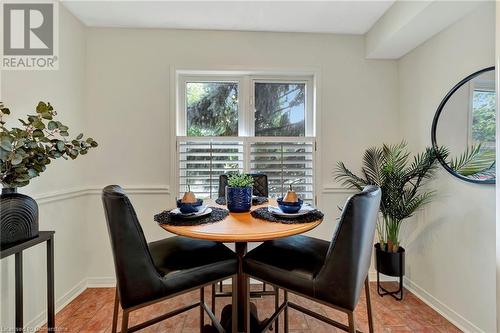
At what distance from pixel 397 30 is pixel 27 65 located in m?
2.79

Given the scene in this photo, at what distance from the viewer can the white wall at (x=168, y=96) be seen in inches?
96.6

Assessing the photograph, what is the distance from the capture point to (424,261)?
2.23 metres

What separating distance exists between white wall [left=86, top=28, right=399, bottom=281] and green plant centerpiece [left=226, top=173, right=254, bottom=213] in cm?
110

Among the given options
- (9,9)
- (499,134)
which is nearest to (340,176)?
(499,134)

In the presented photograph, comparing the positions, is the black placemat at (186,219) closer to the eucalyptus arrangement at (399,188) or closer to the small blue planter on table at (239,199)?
the small blue planter on table at (239,199)

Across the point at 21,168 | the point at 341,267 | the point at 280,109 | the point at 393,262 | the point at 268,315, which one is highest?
the point at 280,109

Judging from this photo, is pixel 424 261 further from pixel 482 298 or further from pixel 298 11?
pixel 298 11

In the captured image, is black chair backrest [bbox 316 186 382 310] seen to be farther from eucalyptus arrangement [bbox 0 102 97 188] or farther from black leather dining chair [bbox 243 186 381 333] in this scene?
eucalyptus arrangement [bbox 0 102 97 188]

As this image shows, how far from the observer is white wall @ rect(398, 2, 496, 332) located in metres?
1.69

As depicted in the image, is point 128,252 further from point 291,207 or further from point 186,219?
point 291,207

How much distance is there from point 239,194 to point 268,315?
1.10 meters

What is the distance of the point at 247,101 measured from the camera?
260cm

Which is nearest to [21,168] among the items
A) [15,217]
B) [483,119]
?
[15,217]

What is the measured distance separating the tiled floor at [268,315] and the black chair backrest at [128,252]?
0.82m
